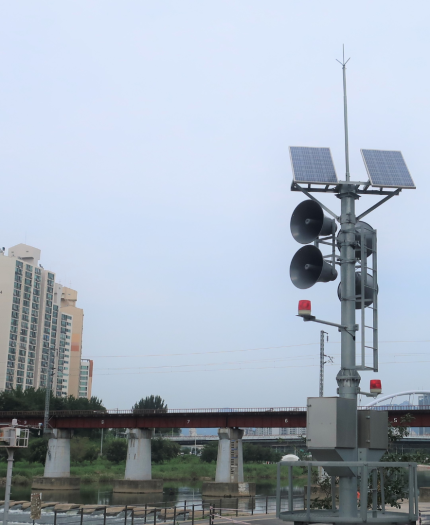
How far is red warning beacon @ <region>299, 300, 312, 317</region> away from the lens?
34.0ft

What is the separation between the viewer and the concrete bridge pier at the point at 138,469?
234 feet

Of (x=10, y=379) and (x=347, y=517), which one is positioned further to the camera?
(x=10, y=379)

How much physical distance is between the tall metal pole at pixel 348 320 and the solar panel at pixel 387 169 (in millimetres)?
562

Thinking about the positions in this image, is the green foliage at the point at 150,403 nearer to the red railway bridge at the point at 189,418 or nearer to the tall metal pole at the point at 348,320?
the red railway bridge at the point at 189,418

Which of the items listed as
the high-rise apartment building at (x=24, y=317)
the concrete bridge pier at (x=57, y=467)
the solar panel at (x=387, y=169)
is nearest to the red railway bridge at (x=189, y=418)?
the concrete bridge pier at (x=57, y=467)

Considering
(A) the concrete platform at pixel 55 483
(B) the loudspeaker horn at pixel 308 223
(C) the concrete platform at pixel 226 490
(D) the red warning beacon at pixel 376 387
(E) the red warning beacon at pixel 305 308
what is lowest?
(A) the concrete platform at pixel 55 483

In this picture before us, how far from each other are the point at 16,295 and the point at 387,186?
17787 cm

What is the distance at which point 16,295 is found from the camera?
17950 centimetres

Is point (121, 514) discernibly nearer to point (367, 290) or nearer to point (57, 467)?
point (367, 290)

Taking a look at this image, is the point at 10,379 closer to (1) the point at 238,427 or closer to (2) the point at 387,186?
(1) the point at 238,427

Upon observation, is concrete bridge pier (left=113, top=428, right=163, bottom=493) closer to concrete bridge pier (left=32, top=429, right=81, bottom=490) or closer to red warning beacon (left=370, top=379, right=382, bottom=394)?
concrete bridge pier (left=32, top=429, right=81, bottom=490)

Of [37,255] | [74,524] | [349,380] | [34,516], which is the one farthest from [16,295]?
[349,380]

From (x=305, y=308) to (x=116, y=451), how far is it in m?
116

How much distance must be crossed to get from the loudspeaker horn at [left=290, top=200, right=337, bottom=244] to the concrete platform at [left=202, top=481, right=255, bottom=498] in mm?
59051
